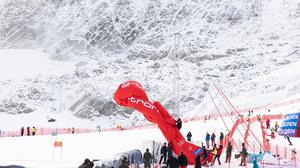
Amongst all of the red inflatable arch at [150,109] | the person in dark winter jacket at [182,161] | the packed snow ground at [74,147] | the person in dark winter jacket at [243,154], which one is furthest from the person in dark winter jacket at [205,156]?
the person in dark winter jacket at [182,161]

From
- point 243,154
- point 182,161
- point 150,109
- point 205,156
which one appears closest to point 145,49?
point 243,154

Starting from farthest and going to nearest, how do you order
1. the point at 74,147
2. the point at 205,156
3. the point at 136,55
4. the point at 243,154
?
the point at 136,55 → the point at 74,147 → the point at 243,154 → the point at 205,156

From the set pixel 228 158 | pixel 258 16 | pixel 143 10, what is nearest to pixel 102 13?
pixel 143 10

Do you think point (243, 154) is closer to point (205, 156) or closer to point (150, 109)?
point (205, 156)

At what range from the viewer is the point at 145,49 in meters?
112

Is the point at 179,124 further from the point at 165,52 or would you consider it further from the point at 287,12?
the point at 287,12

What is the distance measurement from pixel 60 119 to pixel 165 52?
1332 inches

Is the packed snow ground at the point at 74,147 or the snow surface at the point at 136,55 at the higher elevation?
the snow surface at the point at 136,55

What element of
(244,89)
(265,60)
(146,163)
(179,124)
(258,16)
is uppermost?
(258,16)

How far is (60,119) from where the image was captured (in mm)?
85625

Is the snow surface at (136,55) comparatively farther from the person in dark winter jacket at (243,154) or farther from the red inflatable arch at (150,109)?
the red inflatable arch at (150,109)

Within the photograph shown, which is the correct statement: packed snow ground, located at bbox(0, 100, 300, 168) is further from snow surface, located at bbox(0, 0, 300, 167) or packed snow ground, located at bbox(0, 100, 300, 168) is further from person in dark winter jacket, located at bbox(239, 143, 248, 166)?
snow surface, located at bbox(0, 0, 300, 167)

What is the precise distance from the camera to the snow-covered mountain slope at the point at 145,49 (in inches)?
3578

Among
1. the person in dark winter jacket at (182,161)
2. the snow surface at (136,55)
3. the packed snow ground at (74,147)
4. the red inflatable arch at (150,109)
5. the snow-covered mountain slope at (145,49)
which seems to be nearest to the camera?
the person in dark winter jacket at (182,161)
